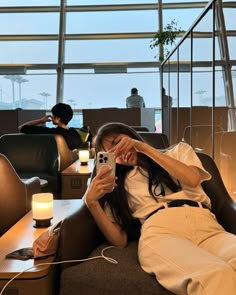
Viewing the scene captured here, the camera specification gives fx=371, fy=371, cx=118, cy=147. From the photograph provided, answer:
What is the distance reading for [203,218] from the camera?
153cm

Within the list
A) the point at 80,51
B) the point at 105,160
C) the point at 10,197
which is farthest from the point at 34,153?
the point at 80,51

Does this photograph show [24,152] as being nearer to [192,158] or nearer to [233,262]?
[192,158]

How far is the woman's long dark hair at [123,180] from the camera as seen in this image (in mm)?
1631

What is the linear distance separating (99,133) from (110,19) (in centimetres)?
675

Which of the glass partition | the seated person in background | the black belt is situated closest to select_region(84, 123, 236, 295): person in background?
the black belt

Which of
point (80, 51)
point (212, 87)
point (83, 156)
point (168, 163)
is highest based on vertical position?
point (80, 51)

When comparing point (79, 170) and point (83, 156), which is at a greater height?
point (83, 156)

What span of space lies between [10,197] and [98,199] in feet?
2.63

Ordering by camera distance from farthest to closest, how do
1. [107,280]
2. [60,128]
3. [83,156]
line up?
1. [60,128]
2. [83,156]
3. [107,280]

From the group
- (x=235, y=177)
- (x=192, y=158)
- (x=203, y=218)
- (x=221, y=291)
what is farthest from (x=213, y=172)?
(x=235, y=177)

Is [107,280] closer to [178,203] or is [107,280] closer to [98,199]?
[98,199]

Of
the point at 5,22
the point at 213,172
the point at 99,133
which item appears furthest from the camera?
the point at 5,22

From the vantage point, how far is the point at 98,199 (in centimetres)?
151

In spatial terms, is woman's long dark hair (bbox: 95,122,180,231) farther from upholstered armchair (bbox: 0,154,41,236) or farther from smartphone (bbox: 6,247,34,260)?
upholstered armchair (bbox: 0,154,41,236)
